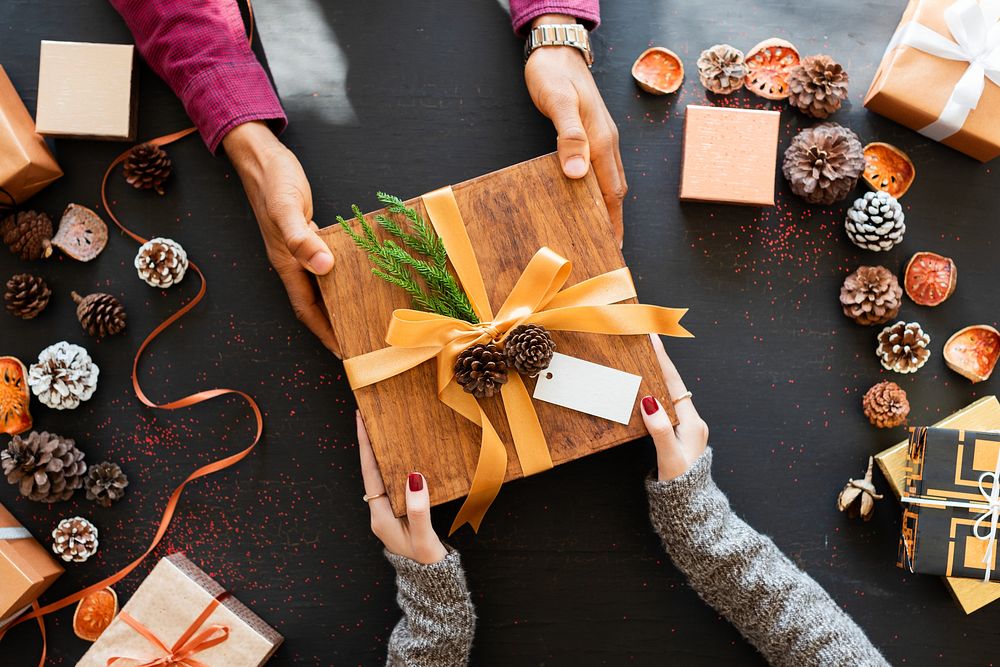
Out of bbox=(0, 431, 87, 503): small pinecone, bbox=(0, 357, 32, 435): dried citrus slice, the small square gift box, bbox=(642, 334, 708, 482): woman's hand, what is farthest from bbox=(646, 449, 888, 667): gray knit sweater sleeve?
bbox=(0, 357, 32, 435): dried citrus slice

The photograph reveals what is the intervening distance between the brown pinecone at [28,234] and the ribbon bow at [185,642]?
68cm

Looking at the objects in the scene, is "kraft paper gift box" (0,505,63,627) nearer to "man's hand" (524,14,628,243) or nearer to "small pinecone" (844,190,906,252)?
"man's hand" (524,14,628,243)

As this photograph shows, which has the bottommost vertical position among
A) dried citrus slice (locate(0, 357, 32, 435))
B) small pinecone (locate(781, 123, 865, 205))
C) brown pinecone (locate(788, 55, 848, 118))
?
dried citrus slice (locate(0, 357, 32, 435))

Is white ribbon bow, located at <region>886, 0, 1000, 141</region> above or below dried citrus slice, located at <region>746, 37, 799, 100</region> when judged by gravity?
above

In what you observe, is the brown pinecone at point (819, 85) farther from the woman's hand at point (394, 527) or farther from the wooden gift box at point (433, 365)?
the woman's hand at point (394, 527)

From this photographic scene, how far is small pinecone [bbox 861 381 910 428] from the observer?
1.21m

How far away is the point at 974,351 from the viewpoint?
4.10 feet

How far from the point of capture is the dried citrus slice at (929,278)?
1235mm

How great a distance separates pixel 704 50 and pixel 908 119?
397mm

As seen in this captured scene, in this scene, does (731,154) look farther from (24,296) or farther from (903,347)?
(24,296)

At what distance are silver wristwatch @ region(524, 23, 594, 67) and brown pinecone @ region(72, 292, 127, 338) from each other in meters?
0.90

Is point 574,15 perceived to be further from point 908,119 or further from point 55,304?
point 55,304

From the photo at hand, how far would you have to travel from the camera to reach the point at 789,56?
Result: 4.16 ft

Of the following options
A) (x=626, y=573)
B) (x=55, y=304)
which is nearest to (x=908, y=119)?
(x=626, y=573)
